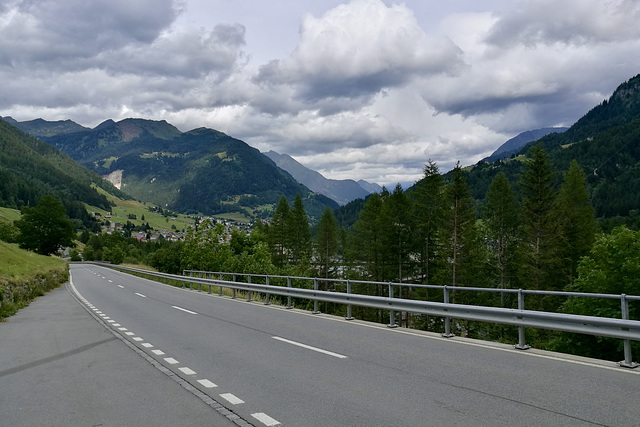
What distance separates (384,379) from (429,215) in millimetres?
38789

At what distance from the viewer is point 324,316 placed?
15266 mm

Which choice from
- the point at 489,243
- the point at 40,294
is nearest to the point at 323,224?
the point at 489,243

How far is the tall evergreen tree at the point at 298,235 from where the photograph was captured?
77.1 metres

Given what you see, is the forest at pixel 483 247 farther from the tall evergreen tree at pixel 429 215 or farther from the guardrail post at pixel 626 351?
the guardrail post at pixel 626 351

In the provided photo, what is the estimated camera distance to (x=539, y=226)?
40.5 m

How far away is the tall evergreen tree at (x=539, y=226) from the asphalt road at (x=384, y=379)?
31.8 m

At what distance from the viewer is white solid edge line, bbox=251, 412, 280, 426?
5.13 m

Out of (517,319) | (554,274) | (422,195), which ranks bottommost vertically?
(554,274)

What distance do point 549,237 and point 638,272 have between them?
16.4 metres

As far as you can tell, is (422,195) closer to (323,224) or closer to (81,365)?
(323,224)

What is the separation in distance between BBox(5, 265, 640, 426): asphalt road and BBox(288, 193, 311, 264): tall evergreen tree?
64.8 metres

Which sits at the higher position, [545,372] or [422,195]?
[422,195]

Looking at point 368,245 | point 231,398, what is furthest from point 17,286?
point 368,245

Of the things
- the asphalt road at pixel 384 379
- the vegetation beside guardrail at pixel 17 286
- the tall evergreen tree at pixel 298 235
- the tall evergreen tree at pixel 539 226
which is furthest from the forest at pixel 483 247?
the asphalt road at pixel 384 379
